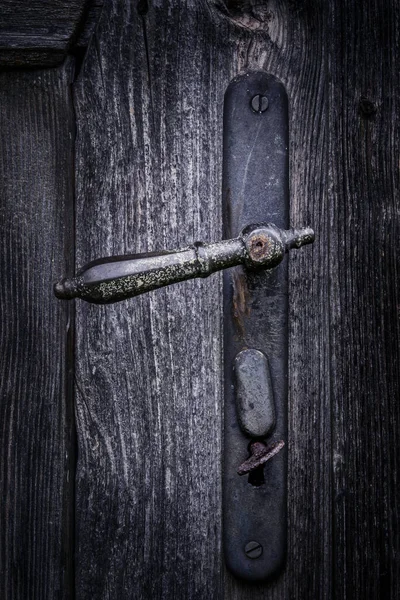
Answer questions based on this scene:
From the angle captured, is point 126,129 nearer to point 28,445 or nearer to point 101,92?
point 101,92

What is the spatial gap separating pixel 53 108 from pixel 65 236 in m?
0.14

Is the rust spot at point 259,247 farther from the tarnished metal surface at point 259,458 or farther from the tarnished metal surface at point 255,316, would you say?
the tarnished metal surface at point 259,458

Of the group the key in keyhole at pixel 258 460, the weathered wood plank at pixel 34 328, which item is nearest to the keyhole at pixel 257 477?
the key in keyhole at pixel 258 460

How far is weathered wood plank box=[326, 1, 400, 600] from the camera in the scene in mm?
611

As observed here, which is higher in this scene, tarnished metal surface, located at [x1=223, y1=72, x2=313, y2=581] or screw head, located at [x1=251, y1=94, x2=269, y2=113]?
Result: screw head, located at [x1=251, y1=94, x2=269, y2=113]

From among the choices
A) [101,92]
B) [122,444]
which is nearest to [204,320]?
[122,444]

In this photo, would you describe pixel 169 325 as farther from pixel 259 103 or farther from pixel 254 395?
pixel 259 103

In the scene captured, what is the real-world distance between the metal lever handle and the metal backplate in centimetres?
5

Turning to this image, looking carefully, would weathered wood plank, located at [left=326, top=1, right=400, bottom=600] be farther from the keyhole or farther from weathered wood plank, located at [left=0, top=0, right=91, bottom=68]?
weathered wood plank, located at [left=0, top=0, right=91, bottom=68]

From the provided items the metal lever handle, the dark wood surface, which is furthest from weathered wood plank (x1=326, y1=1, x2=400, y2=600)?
the metal lever handle

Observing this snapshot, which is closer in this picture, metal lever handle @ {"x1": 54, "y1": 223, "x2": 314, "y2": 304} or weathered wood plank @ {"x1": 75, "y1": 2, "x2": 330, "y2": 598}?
→ metal lever handle @ {"x1": 54, "y1": 223, "x2": 314, "y2": 304}

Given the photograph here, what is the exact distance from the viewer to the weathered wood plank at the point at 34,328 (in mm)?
624

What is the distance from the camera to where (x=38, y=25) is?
589 millimetres

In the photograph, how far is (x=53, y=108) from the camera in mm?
629
